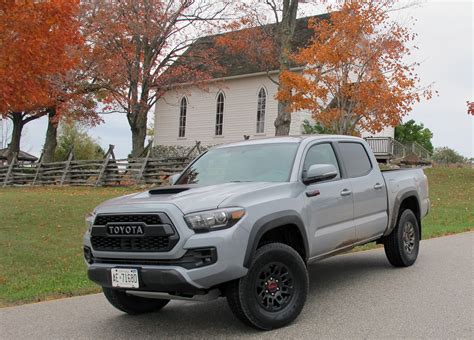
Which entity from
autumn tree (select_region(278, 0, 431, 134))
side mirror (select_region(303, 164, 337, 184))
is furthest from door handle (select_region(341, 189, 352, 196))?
autumn tree (select_region(278, 0, 431, 134))

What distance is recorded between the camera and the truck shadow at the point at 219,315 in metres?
5.23

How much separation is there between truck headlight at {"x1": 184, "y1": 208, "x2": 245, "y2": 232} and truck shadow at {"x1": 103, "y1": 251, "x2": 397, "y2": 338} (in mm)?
1050

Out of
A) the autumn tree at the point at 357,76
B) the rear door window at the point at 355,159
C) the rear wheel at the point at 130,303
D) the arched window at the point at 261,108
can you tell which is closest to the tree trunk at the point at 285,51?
Answer: the autumn tree at the point at 357,76

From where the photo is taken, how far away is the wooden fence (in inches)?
978

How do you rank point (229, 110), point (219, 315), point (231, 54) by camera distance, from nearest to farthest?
1. point (219, 315)
2. point (231, 54)
3. point (229, 110)

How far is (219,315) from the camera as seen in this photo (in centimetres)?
579

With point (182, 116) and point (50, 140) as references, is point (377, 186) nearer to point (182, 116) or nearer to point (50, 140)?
point (182, 116)

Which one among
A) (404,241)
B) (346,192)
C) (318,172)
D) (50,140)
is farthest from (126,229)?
(50,140)

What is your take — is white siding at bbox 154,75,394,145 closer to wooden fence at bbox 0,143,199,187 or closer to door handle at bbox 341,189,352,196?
wooden fence at bbox 0,143,199,187

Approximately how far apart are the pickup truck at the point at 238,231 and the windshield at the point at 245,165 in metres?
0.01

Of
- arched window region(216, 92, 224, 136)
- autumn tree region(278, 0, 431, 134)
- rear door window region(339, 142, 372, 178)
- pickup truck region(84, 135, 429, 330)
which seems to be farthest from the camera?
arched window region(216, 92, 224, 136)

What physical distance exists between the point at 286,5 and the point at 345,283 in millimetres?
18145

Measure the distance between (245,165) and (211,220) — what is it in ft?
4.88

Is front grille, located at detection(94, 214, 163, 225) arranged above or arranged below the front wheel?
above
